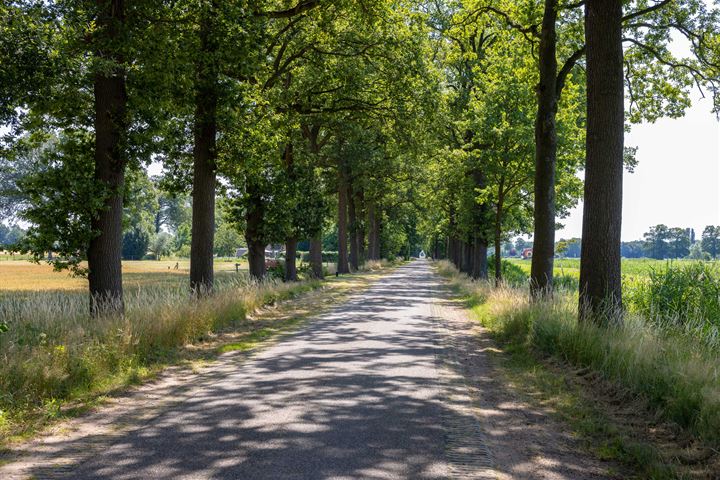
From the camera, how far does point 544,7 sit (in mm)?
15172

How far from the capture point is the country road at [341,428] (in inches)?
190

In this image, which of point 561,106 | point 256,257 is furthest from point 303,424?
point 256,257

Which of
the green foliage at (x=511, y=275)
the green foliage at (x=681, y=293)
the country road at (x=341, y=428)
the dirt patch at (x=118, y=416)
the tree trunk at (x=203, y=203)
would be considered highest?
the tree trunk at (x=203, y=203)

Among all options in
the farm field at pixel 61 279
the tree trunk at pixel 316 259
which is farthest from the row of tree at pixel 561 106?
the farm field at pixel 61 279

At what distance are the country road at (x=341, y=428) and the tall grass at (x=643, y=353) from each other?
3.61 feet

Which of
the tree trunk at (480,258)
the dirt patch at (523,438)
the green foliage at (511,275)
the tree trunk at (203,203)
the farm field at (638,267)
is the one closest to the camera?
the dirt patch at (523,438)

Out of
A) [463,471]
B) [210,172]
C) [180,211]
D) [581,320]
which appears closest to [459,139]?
[210,172]

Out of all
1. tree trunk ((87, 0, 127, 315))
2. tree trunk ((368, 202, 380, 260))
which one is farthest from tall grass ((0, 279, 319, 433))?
tree trunk ((368, 202, 380, 260))

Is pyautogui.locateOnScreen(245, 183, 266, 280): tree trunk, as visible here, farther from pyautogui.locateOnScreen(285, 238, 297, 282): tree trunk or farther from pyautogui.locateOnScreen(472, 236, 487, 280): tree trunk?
pyautogui.locateOnScreen(472, 236, 487, 280): tree trunk

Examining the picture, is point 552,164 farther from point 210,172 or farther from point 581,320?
point 210,172

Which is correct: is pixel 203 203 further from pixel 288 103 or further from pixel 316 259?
pixel 316 259

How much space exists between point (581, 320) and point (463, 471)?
578cm

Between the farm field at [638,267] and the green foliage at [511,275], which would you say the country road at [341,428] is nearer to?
the farm field at [638,267]

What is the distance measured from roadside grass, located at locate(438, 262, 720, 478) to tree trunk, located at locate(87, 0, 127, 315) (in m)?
7.70
